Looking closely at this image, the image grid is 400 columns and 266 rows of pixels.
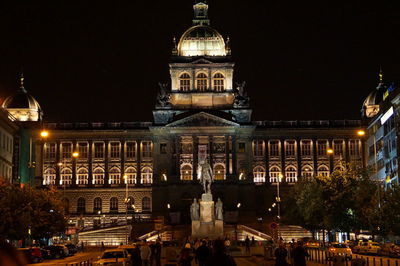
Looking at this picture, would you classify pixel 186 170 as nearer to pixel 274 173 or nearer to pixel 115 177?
pixel 115 177

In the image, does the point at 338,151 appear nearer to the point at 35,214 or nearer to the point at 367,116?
the point at 367,116

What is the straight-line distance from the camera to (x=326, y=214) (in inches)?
3263

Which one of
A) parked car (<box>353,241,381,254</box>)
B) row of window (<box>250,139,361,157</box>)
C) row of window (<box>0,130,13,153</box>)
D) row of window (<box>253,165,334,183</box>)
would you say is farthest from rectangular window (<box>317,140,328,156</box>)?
parked car (<box>353,241,381,254</box>)

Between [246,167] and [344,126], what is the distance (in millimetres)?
22061

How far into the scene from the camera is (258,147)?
470 feet

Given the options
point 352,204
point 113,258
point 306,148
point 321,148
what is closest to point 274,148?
point 306,148

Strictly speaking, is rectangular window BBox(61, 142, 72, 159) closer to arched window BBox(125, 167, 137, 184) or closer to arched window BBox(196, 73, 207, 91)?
arched window BBox(125, 167, 137, 184)

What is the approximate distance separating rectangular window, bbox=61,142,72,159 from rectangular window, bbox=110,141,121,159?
26.7 ft

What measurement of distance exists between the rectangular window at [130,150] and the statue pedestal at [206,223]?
62.7m

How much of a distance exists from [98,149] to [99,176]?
17.9ft

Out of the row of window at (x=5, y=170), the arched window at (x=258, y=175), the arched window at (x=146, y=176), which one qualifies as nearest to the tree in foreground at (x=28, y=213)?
the row of window at (x=5, y=170)

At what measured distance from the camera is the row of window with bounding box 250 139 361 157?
470 feet

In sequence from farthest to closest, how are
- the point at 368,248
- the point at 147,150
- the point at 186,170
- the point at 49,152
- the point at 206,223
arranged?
the point at 49,152 < the point at 147,150 < the point at 186,170 < the point at 206,223 < the point at 368,248

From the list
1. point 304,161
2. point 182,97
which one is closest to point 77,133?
point 182,97
